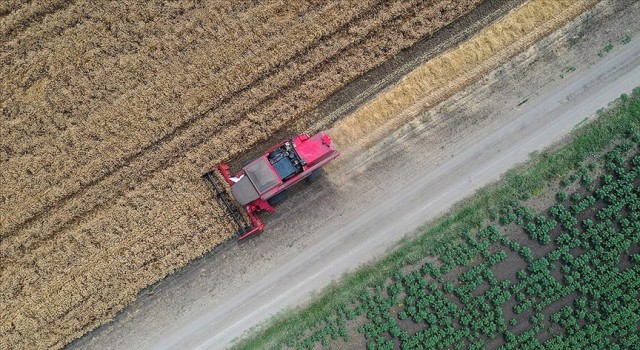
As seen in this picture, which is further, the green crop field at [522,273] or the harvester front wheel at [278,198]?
the harvester front wheel at [278,198]

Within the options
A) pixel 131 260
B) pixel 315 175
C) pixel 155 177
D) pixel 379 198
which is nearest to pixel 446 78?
pixel 379 198

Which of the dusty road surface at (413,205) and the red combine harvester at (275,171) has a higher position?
the red combine harvester at (275,171)

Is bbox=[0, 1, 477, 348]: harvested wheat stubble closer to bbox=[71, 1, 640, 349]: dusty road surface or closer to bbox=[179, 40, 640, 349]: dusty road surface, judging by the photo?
bbox=[71, 1, 640, 349]: dusty road surface

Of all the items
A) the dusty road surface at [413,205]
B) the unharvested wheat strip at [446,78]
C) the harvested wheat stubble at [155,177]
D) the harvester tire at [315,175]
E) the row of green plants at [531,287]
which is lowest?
the row of green plants at [531,287]

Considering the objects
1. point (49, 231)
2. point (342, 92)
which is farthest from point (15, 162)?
point (342, 92)

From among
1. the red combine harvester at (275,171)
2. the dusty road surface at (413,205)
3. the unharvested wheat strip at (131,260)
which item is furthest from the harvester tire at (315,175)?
the unharvested wheat strip at (131,260)

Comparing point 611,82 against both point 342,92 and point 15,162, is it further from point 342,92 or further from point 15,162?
point 15,162

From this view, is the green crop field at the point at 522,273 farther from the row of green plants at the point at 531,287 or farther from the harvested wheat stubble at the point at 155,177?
the harvested wheat stubble at the point at 155,177
